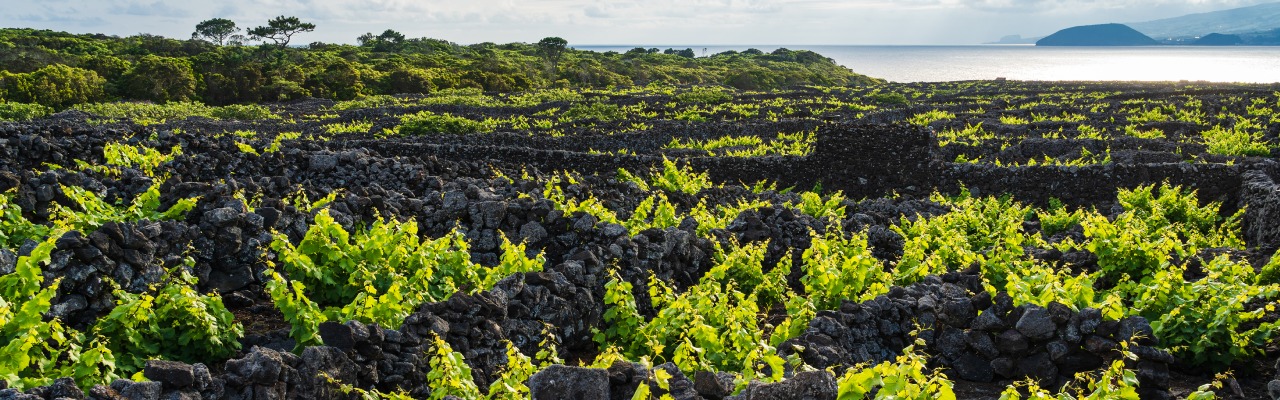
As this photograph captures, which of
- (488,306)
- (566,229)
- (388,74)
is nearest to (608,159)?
(566,229)

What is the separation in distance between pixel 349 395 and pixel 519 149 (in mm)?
19508

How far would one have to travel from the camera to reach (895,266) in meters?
13.4

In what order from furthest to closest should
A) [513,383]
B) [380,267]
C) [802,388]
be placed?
[380,267] < [513,383] < [802,388]

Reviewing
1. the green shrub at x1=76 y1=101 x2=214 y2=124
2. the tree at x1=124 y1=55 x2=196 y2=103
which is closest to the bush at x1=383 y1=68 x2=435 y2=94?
the tree at x1=124 y1=55 x2=196 y2=103

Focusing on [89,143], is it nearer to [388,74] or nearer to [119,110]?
[119,110]

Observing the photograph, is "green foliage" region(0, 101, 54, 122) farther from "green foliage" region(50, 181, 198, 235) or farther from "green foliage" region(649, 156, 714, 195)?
"green foliage" region(649, 156, 714, 195)

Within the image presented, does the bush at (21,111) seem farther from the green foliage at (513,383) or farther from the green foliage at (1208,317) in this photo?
the green foliage at (1208,317)

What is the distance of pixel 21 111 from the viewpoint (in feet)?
134

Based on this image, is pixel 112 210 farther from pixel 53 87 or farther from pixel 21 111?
pixel 53 87

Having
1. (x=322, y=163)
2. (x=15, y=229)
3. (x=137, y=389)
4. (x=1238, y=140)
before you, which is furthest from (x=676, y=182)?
(x=1238, y=140)

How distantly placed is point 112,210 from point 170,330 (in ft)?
16.7

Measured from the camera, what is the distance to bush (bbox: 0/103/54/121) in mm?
39375

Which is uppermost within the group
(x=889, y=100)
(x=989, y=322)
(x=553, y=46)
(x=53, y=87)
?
(x=553, y=46)

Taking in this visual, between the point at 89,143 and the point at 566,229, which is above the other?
the point at 89,143
